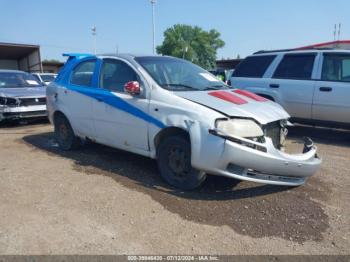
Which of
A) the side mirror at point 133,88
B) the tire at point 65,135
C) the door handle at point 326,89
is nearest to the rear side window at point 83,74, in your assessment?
the tire at point 65,135

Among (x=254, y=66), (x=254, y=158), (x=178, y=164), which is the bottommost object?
(x=178, y=164)

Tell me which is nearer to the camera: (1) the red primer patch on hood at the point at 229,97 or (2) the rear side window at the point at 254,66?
(1) the red primer patch on hood at the point at 229,97

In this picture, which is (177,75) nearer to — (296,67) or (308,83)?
(308,83)

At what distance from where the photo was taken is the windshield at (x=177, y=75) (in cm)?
480

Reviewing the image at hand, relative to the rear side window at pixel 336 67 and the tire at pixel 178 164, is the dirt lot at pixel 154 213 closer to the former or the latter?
the tire at pixel 178 164

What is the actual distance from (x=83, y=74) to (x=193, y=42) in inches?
3019

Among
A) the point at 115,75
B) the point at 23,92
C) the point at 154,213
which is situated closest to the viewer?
the point at 154,213

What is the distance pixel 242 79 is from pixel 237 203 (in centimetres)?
474

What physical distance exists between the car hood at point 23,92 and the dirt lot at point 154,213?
4353mm

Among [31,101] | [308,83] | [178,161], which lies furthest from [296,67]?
[31,101]

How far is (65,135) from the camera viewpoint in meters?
6.45

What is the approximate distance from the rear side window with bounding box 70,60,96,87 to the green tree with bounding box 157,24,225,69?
7131cm

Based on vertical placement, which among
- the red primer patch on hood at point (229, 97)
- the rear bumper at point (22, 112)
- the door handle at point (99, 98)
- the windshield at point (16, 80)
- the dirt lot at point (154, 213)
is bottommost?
→ the dirt lot at point (154, 213)

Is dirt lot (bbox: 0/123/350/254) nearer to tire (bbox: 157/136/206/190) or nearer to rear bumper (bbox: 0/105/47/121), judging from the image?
tire (bbox: 157/136/206/190)
